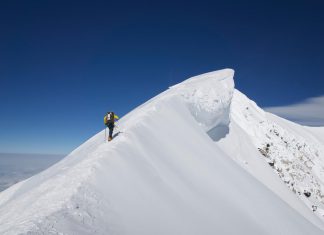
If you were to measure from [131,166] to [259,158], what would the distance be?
16345 mm

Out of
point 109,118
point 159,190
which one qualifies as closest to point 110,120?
point 109,118

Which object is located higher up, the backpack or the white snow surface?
the backpack

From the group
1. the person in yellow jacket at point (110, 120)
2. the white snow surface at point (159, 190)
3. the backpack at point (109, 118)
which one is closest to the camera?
the white snow surface at point (159, 190)

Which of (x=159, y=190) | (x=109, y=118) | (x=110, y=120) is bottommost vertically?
(x=159, y=190)

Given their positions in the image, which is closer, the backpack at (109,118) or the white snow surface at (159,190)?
the white snow surface at (159,190)

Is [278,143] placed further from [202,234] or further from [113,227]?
[113,227]

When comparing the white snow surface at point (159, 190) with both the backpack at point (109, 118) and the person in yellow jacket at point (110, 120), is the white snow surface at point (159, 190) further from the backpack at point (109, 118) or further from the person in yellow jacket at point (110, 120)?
the backpack at point (109, 118)

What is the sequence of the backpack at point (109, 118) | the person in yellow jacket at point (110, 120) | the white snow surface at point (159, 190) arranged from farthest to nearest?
the backpack at point (109, 118)
the person in yellow jacket at point (110, 120)
the white snow surface at point (159, 190)

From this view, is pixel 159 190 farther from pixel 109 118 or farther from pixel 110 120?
pixel 109 118

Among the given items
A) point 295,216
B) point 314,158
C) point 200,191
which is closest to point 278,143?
point 314,158

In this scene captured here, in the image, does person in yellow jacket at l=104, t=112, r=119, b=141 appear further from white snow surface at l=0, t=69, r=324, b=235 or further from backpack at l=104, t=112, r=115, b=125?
white snow surface at l=0, t=69, r=324, b=235

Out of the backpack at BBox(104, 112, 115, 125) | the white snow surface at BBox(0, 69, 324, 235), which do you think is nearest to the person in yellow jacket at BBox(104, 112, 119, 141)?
the backpack at BBox(104, 112, 115, 125)

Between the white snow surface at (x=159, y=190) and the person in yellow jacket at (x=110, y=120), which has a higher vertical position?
the person in yellow jacket at (x=110, y=120)

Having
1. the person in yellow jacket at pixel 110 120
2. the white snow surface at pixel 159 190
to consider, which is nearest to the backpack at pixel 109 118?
the person in yellow jacket at pixel 110 120
